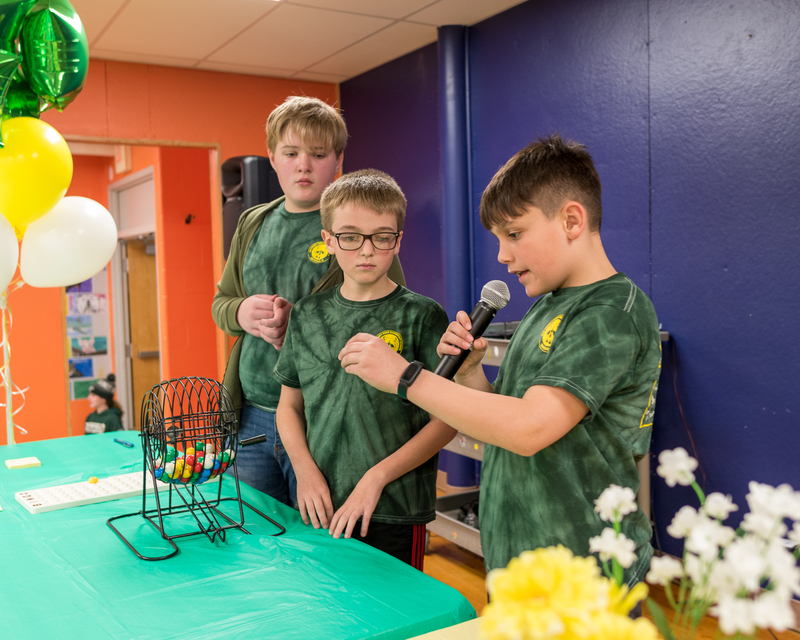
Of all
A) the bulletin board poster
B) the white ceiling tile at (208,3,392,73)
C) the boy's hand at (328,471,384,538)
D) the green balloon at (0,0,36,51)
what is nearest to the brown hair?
the boy's hand at (328,471,384,538)

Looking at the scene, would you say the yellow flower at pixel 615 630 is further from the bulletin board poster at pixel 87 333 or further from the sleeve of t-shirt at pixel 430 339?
the bulletin board poster at pixel 87 333

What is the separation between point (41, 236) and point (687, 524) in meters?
1.87

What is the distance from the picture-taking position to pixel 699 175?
2.69 meters

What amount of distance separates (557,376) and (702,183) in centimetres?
207

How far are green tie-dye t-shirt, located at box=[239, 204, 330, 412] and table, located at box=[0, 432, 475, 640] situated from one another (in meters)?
0.41

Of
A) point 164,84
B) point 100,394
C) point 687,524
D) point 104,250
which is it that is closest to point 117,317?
point 100,394

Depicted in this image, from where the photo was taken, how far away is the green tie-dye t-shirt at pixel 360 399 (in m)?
1.34

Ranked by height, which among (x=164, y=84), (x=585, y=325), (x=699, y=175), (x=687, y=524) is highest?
(x=164, y=84)

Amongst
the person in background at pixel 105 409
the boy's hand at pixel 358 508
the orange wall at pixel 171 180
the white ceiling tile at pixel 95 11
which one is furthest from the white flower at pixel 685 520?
the person in background at pixel 105 409

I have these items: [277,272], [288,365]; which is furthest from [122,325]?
[288,365]

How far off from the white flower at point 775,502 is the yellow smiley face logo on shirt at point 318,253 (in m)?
1.34

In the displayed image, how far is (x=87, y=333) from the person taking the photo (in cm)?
632

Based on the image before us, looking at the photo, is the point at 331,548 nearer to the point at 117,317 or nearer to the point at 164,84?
the point at 164,84

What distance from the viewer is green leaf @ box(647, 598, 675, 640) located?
1.46ft
